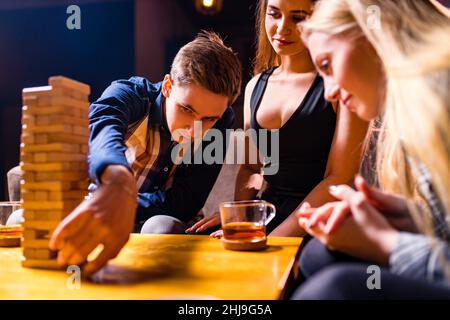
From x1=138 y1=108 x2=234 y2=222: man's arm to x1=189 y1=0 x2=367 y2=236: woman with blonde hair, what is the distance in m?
0.17

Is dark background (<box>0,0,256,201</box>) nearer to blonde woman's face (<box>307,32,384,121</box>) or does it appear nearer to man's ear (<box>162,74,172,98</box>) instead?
man's ear (<box>162,74,172,98</box>)

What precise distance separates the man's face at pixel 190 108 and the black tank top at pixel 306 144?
0.29 m

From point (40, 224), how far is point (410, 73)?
31.1 inches

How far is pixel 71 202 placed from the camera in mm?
991

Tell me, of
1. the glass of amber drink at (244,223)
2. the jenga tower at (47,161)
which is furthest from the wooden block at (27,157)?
the glass of amber drink at (244,223)

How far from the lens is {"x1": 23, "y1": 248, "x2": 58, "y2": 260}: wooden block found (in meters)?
0.99

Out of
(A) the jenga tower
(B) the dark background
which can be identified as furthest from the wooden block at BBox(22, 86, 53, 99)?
(B) the dark background

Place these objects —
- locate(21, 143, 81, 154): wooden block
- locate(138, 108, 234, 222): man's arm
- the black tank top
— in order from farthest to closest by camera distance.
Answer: locate(138, 108, 234, 222): man's arm
the black tank top
locate(21, 143, 81, 154): wooden block

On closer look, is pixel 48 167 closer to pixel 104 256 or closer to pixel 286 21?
pixel 104 256

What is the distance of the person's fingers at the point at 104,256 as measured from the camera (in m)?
0.89

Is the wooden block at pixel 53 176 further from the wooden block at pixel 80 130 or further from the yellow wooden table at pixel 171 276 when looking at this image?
the yellow wooden table at pixel 171 276

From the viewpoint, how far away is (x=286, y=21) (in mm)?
1716
